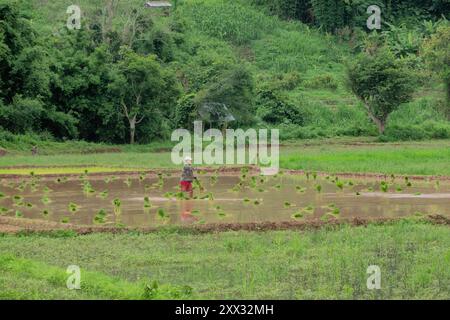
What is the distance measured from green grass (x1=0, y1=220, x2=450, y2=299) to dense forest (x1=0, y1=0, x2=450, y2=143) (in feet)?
80.2

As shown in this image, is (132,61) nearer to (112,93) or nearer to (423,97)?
(112,93)

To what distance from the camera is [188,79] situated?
47969 millimetres

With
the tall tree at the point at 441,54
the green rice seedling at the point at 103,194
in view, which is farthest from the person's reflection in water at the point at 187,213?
the tall tree at the point at 441,54

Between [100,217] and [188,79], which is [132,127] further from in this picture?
[100,217]

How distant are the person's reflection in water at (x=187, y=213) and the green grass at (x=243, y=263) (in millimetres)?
1770

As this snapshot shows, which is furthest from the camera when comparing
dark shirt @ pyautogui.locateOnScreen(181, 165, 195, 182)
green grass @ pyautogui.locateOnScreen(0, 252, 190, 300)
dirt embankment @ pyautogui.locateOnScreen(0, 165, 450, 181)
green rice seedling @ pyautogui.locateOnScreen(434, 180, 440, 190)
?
dirt embankment @ pyautogui.locateOnScreen(0, 165, 450, 181)

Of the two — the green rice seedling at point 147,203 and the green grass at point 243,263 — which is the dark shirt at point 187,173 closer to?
the green rice seedling at point 147,203

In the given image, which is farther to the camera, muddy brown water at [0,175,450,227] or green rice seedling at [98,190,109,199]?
green rice seedling at [98,190,109,199]

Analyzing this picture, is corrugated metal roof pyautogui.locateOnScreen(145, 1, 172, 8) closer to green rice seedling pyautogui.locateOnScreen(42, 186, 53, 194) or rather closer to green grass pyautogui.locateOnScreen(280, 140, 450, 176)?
green grass pyautogui.locateOnScreen(280, 140, 450, 176)

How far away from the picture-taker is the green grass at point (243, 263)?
1051 centimetres

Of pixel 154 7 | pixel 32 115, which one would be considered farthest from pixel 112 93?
pixel 154 7

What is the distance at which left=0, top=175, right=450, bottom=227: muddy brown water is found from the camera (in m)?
17.7

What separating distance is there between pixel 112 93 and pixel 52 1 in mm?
19673

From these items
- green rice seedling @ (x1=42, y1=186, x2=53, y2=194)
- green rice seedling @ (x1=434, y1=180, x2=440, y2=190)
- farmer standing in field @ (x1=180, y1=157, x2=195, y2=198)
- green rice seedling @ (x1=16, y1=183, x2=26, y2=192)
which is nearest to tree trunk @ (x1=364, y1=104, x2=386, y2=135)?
green rice seedling @ (x1=434, y1=180, x2=440, y2=190)
